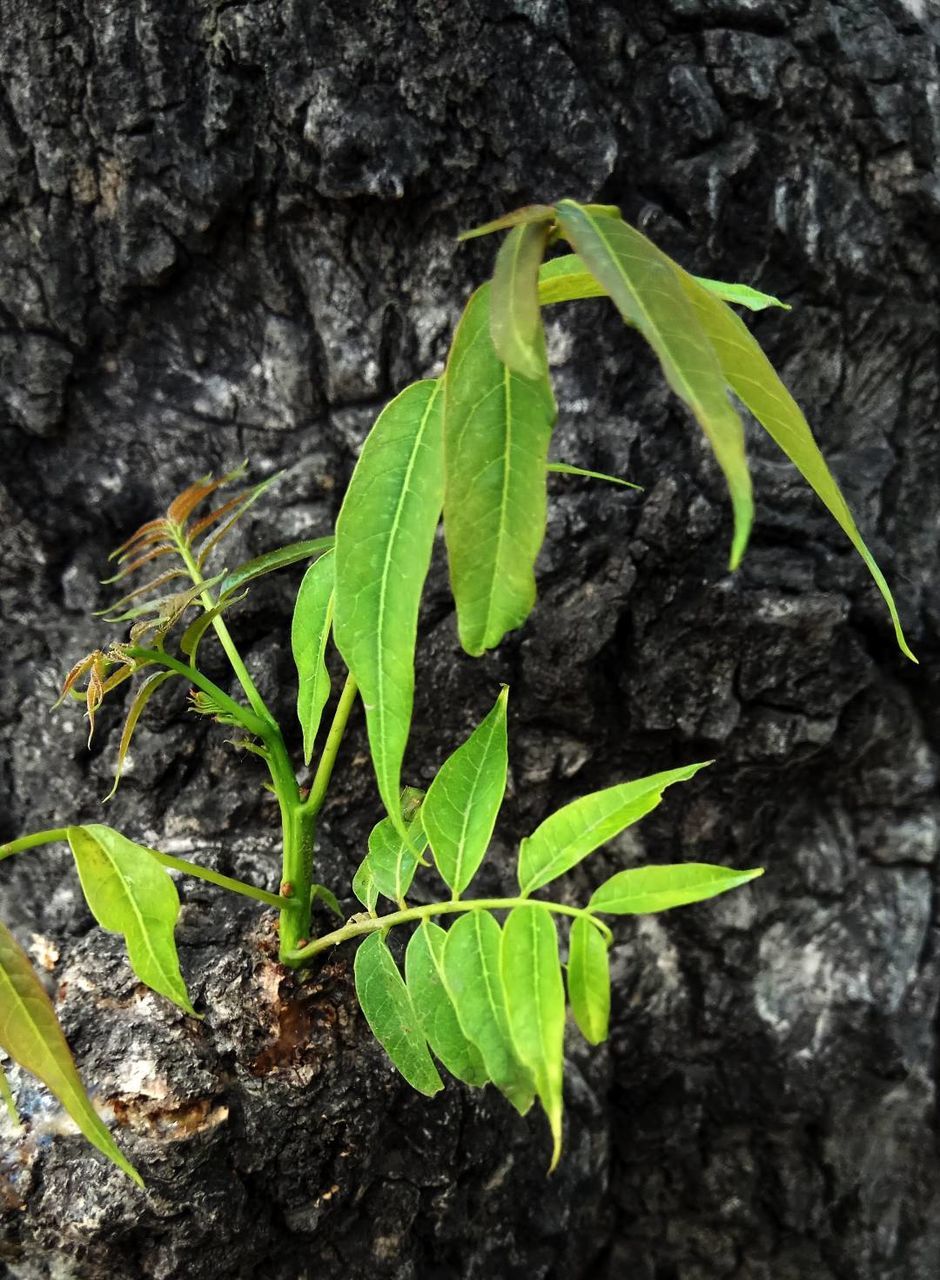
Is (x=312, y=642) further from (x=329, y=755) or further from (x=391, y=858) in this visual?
(x=391, y=858)

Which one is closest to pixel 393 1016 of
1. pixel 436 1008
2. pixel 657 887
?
pixel 436 1008

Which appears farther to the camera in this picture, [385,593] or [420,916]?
[420,916]

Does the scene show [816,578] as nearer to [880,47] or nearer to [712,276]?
[712,276]

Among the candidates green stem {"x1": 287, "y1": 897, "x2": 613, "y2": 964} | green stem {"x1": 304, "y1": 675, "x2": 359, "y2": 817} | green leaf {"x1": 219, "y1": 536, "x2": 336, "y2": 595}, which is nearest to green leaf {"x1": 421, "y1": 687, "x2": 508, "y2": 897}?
green stem {"x1": 287, "y1": 897, "x2": 613, "y2": 964}

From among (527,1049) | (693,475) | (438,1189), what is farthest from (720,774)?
(527,1049)

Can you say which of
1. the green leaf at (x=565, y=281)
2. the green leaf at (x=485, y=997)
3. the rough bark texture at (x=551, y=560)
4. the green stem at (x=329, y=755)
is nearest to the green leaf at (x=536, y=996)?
the green leaf at (x=485, y=997)

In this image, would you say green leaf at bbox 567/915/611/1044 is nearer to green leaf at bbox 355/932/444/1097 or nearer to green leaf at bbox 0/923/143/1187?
green leaf at bbox 355/932/444/1097
